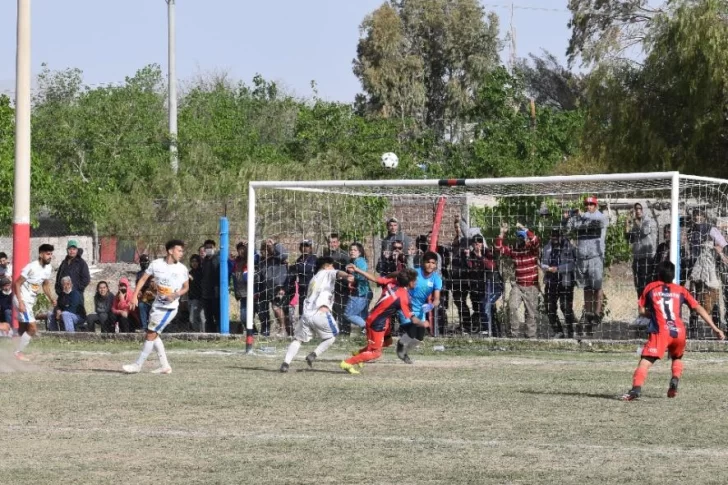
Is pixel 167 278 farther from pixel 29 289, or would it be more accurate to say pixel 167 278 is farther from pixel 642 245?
pixel 642 245

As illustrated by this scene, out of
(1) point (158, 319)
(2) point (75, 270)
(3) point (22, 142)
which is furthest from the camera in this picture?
(2) point (75, 270)

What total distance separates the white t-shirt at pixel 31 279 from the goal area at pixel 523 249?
10.2ft

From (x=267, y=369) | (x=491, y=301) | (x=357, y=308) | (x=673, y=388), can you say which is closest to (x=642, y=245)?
(x=491, y=301)

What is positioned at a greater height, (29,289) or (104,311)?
(29,289)

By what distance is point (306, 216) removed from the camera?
2322 cm

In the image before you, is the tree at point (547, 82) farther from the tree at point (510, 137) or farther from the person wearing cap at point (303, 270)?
the person wearing cap at point (303, 270)

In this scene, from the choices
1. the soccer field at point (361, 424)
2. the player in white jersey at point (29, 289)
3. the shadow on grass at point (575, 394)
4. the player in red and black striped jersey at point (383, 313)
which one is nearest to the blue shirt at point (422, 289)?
the soccer field at point (361, 424)

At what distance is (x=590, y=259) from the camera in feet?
67.1

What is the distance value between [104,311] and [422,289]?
23.6ft

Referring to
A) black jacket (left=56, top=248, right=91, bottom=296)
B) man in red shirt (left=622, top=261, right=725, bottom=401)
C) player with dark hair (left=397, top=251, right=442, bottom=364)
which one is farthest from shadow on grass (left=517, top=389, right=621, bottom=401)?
black jacket (left=56, top=248, right=91, bottom=296)

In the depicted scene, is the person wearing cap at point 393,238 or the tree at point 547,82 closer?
the person wearing cap at point 393,238

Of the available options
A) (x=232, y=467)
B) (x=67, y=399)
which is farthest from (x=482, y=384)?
(x=232, y=467)

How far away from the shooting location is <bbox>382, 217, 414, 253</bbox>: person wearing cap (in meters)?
21.7

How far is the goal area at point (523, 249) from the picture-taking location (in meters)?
20.0
